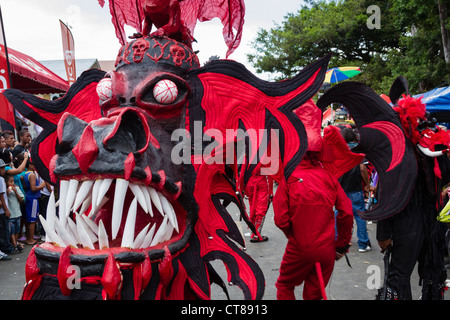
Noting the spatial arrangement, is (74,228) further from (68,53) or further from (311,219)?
(68,53)

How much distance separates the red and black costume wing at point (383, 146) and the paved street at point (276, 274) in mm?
1410

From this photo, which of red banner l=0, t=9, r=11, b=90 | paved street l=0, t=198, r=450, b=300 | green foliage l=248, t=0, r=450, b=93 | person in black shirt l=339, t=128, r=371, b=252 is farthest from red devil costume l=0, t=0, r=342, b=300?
green foliage l=248, t=0, r=450, b=93

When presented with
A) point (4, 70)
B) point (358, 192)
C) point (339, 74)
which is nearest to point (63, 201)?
point (4, 70)

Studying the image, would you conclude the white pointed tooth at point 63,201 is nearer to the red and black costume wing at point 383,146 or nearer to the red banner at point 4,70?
the red and black costume wing at point 383,146

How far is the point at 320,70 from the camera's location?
1998 millimetres

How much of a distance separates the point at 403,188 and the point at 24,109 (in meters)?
2.68

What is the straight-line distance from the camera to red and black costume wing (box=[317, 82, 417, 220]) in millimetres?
2826

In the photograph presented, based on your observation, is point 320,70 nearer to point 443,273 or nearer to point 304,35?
point 443,273

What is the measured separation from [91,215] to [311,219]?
5.74 feet

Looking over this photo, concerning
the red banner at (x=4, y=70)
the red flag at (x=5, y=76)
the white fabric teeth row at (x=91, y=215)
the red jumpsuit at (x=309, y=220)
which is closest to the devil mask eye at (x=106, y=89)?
the white fabric teeth row at (x=91, y=215)

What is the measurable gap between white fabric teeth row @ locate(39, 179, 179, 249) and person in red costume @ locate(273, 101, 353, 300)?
1415 millimetres

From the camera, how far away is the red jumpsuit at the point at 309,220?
9.66 feet

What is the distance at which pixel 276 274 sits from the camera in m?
4.91

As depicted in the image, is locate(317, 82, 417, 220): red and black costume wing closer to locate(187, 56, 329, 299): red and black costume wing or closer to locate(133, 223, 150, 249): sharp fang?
locate(187, 56, 329, 299): red and black costume wing
